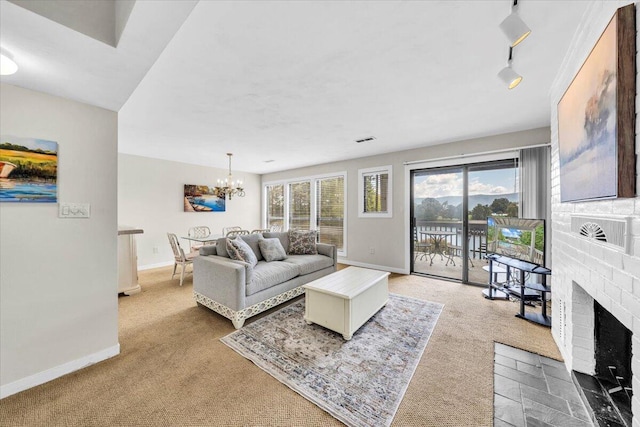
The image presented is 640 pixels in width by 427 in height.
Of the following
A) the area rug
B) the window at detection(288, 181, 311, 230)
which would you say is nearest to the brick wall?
the area rug

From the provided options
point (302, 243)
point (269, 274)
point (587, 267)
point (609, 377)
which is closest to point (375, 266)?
point (302, 243)

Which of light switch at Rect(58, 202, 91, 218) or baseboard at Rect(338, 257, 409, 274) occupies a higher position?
light switch at Rect(58, 202, 91, 218)

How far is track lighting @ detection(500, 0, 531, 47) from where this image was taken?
1179mm

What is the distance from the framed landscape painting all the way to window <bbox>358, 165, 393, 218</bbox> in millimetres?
3093

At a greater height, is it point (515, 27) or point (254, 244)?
point (515, 27)

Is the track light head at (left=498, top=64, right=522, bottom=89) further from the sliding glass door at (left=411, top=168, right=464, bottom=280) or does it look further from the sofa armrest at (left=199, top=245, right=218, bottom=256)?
the sofa armrest at (left=199, top=245, right=218, bottom=256)

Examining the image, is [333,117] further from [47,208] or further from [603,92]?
[47,208]

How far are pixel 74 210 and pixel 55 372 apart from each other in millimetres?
1216

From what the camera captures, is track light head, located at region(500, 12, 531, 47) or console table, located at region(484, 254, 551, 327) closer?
track light head, located at region(500, 12, 531, 47)

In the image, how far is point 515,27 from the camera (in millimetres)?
1222

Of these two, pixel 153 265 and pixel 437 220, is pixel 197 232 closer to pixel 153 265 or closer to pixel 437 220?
pixel 153 265

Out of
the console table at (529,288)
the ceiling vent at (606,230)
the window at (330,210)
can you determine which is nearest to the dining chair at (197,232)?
the window at (330,210)

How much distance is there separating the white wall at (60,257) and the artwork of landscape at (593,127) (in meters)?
3.23

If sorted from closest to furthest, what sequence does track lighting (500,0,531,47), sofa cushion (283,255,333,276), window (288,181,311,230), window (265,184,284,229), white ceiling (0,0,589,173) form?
track lighting (500,0,531,47), white ceiling (0,0,589,173), sofa cushion (283,255,333,276), window (288,181,311,230), window (265,184,284,229)
